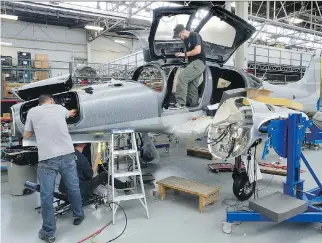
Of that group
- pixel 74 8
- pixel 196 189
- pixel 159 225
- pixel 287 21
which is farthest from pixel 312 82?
pixel 287 21

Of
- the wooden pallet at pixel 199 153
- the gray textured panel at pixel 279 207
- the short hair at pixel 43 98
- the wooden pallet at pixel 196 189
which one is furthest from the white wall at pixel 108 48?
the gray textured panel at pixel 279 207

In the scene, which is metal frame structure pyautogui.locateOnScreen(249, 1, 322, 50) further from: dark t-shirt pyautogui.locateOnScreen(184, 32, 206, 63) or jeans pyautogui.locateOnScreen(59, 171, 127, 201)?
jeans pyautogui.locateOnScreen(59, 171, 127, 201)

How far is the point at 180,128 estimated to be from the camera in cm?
451

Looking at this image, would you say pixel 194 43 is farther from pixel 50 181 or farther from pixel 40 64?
pixel 40 64

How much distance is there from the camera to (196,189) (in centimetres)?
413

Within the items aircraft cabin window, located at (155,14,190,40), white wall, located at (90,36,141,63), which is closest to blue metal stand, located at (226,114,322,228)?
aircraft cabin window, located at (155,14,190,40)

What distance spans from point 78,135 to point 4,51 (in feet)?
60.5

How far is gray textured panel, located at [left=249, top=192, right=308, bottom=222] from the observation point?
284 centimetres

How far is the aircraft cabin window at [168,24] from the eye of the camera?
5.22 metres

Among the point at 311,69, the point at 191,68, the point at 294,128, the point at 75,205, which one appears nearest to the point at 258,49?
the point at 311,69

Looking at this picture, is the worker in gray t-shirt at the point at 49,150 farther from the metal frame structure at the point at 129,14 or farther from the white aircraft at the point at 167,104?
the metal frame structure at the point at 129,14

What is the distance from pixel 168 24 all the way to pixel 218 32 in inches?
39.4

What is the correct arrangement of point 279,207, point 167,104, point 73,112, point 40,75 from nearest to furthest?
point 279,207 → point 73,112 → point 167,104 → point 40,75

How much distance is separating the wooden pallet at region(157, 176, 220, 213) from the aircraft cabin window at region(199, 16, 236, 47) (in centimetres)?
284
